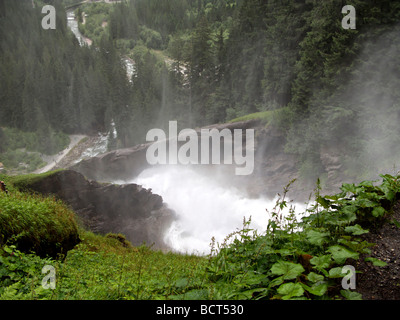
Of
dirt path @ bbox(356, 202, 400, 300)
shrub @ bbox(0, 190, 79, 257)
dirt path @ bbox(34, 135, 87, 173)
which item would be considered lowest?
dirt path @ bbox(356, 202, 400, 300)

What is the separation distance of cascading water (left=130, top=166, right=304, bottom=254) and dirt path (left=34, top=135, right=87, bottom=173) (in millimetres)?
17783

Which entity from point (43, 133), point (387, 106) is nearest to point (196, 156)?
point (387, 106)

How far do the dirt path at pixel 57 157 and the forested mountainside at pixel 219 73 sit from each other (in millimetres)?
2478

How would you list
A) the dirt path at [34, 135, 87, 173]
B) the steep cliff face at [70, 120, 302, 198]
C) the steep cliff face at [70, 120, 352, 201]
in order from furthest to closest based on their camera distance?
1. the dirt path at [34, 135, 87, 173]
2. the steep cliff face at [70, 120, 302, 198]
3. the steep cliff face at [70, 120, 352, 201]

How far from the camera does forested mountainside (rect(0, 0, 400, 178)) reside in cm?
1864

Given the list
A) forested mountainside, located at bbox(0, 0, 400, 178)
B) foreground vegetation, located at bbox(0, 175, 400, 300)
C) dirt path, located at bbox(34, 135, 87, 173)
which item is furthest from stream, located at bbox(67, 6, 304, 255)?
dirt path, located at bbox(34, 135, 87, 173)

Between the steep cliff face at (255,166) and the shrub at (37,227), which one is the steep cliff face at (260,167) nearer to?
the steep cliff face at (255,166)

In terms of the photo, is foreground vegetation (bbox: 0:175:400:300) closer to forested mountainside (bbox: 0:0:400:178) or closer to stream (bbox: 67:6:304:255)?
stream (bbox: 67:6:304:255)

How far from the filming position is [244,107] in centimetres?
3512

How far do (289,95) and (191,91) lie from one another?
1735cm

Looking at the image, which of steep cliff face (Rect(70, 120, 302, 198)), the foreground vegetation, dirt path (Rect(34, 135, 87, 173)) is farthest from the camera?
dirt path (Rect(34, 135, 87, 173))

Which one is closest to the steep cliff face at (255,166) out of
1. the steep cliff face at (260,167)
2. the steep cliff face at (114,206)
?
the steep cliff face at (260,167)

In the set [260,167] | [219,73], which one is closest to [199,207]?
[260,167]

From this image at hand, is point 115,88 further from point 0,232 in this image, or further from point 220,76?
point 0,232
